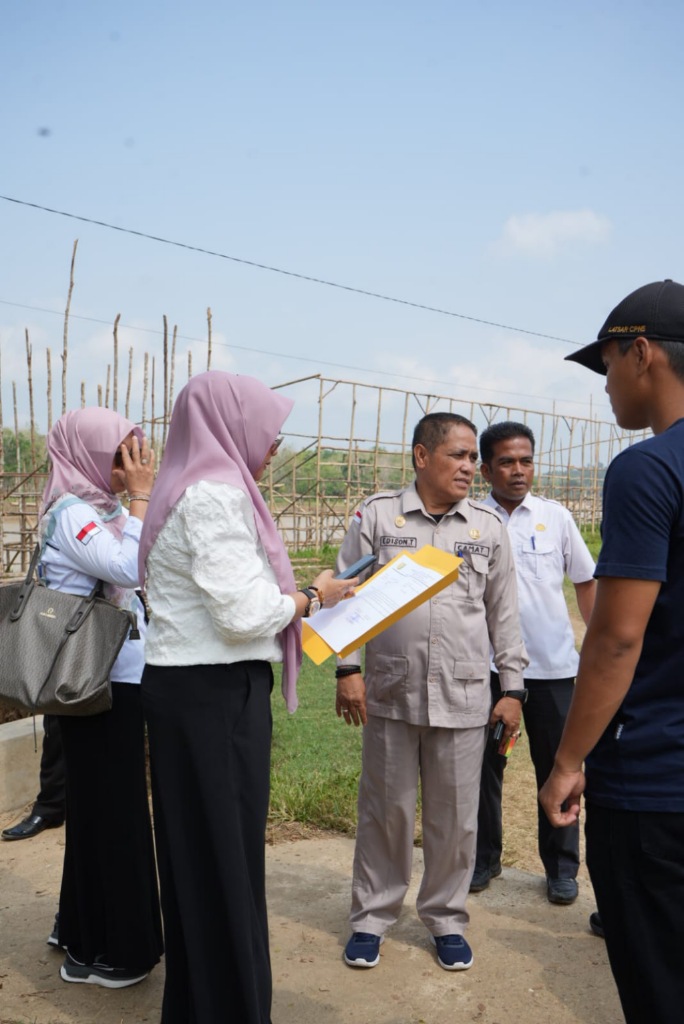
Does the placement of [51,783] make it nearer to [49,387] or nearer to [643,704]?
[643,704]

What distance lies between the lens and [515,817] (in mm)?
4453

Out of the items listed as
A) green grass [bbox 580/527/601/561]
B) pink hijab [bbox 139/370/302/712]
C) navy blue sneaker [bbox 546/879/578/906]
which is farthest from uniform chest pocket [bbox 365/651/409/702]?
green grass [bbox 580/527/601/561]

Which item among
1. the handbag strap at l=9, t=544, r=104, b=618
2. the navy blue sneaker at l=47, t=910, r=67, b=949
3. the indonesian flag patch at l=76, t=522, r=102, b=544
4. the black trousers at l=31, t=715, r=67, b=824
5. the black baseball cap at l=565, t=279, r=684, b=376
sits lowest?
the navy blue sneaker at l=47, t=910, r=67, b=949

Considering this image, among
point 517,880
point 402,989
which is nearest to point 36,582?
point 402,989

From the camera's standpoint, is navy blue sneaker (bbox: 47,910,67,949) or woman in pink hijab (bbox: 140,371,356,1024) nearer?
woman in pink hijab (bbox: 140,371,356,1024)

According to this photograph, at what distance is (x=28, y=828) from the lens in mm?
3910

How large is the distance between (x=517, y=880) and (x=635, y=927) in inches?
87.4

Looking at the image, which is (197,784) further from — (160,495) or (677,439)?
(677,439)

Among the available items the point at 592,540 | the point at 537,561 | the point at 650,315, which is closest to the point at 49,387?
the point at 537,561

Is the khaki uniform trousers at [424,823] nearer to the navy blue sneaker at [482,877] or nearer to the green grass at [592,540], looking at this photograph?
the navy blue sneaker at [482,877]

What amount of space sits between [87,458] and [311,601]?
3.37ft

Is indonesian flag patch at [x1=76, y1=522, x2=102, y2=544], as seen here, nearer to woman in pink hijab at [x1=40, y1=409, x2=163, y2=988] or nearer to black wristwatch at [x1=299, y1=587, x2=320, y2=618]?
woman in pink hijab at [x1=40, y1=409, x2=163, y2=988]

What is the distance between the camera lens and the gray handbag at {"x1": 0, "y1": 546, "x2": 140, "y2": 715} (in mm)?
2594

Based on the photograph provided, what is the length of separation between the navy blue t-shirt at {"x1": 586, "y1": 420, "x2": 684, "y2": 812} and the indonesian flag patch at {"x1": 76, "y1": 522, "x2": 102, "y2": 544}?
167 centimetres
